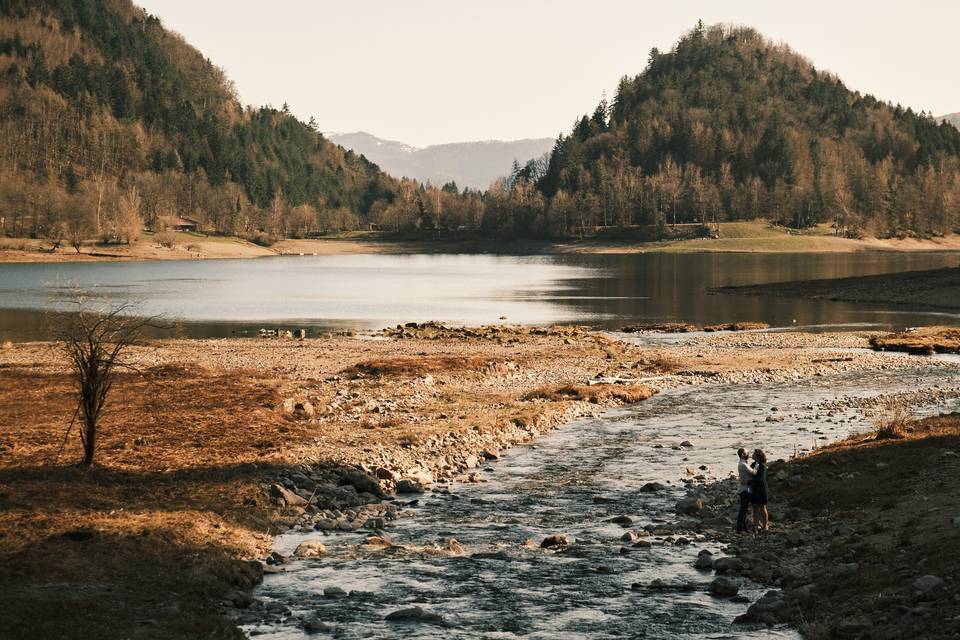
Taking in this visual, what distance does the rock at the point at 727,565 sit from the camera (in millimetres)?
20938

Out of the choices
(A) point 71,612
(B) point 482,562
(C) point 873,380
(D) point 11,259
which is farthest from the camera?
(D) point 11,259

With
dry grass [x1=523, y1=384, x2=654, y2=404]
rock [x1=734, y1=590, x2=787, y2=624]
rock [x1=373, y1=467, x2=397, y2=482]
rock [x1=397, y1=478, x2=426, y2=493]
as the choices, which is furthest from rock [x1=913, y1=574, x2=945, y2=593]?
dry grass [x1=523, y1=384, x2=654, y2=404]

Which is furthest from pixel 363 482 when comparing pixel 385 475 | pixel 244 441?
pixel 244 441

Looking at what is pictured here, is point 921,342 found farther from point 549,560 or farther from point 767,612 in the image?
point 767,612

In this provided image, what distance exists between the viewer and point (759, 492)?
23547 mm

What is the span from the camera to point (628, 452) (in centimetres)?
3328

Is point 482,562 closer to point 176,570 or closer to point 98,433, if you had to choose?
point 176,570

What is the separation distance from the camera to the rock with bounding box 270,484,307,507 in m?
26.2

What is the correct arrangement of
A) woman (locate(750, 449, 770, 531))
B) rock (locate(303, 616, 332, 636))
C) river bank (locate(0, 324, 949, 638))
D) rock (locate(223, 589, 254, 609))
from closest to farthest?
rock (locate(303, 616, 332, 636)) < rock (locate(223, 589, 254, 609)) < river bank (locate(0, 324, 949, 638)) < woman (locate(750, 449, 770, 531))

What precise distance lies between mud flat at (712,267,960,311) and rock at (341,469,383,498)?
266ft

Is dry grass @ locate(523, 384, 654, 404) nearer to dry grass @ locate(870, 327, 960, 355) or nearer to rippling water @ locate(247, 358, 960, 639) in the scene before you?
rippling water @ locate(247, 358, 960, 639)

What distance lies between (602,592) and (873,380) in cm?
3528

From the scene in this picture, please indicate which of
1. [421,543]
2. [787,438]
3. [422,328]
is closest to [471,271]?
[422,328]

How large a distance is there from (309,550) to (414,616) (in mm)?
4762
